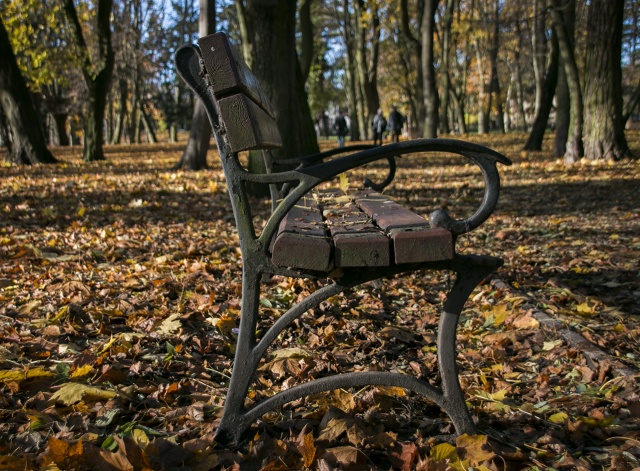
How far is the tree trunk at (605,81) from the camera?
9633 millimetres

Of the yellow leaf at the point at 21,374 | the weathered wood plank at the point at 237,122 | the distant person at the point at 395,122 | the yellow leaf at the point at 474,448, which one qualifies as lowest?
the yellow leaf at the point at 474,448

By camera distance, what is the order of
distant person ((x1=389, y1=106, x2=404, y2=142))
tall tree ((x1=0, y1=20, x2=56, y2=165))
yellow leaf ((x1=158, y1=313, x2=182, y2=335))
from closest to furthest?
yellow leaf ((x1=158, y1=313, x2=182, y2=335)) → tall tree ((x1=0, y1=20, x2=56, y2=165)) → distant person ((x1=389, y1=106, x2=404, y2=142))

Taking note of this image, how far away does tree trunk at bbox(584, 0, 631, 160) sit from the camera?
963 cm

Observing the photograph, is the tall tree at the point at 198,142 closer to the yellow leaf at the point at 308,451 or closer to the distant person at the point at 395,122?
the yellow leaf at the point at 308,451

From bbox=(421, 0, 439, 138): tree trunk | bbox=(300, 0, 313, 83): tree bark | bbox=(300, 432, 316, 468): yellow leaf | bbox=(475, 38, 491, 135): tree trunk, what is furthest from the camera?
bbox=(475, 38, 491, 135): tree trunk

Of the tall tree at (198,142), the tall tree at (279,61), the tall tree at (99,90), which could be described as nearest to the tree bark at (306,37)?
the tall tree at (99,90)

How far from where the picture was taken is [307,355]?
2.58 meters

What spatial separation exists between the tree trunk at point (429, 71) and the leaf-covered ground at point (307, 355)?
1114 cm

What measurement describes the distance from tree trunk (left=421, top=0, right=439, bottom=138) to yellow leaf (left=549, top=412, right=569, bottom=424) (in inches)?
567

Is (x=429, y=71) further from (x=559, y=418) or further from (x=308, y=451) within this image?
(x=308, y=451)

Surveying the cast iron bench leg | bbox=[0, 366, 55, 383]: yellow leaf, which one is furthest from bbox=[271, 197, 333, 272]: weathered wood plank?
bbox=[0, 366, 55, 383]: yellow leaf

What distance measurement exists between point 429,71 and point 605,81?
6949 mm

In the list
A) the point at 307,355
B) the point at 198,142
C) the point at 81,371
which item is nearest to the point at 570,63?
the point at 198,142

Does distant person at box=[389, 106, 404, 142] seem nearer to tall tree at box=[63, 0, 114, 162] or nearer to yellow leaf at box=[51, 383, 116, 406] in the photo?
tall tree at box=[63, 0, 114, 162]
